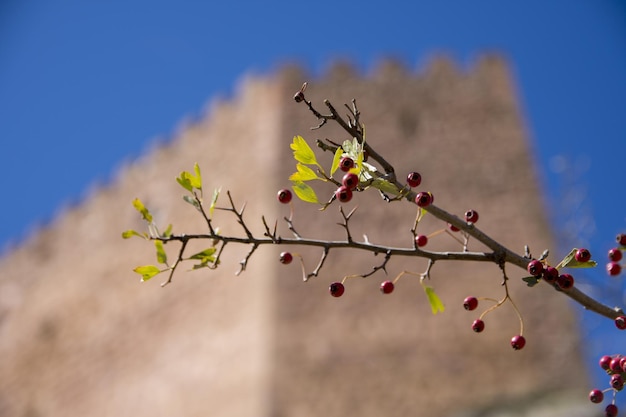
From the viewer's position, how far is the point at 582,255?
169 cm

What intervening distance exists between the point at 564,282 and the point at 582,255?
0.07 m

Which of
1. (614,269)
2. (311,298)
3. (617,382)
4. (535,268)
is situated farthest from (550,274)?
(311,298)

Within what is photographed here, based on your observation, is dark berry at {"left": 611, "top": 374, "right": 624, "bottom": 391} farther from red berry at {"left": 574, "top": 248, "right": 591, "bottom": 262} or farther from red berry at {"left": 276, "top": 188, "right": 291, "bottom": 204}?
red berry at {"left": 276, "top": 188, "right": 291, "bottom": 204}

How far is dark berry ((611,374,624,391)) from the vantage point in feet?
5.31

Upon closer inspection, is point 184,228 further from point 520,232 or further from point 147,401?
point 520,232

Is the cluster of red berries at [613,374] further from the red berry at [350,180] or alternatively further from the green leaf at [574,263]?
the red berry at [350,180]

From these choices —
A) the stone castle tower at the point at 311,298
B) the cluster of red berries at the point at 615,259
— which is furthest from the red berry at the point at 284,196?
the stone castle tower at the point at 311,298

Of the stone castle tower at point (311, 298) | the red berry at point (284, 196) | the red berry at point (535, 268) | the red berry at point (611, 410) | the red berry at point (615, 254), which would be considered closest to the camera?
the red berry at point (535, 268)

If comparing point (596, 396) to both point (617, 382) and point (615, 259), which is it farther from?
point (615, 259)

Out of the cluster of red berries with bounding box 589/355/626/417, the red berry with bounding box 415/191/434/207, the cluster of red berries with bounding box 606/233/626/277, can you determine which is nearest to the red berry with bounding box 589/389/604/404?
the cluster of red berries with bounding box 589/355/626/417

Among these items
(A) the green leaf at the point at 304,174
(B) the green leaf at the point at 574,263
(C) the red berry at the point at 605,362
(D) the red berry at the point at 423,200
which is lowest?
(C) the red berry at the point at 605,362

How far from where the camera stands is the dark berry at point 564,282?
1650 millimetres

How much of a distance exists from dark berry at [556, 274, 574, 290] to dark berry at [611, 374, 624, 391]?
6.9 inches

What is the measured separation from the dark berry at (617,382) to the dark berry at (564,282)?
0.18m
